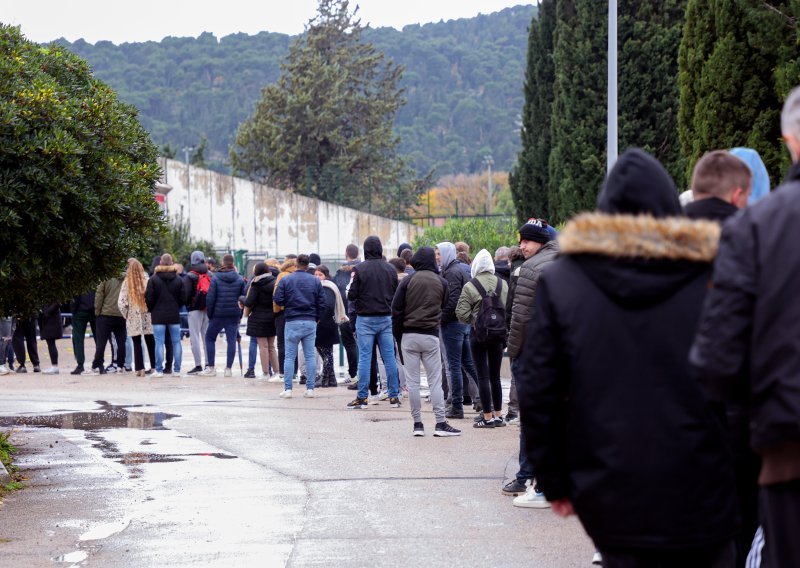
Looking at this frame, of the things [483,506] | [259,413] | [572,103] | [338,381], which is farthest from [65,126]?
[572,103]

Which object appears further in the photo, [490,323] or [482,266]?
[482,266]

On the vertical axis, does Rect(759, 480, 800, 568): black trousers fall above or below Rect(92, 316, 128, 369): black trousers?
above

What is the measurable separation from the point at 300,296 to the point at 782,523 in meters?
13.1

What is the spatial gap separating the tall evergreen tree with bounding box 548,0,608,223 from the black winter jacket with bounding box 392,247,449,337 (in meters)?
14.0

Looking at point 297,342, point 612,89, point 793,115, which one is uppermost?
point 612,89

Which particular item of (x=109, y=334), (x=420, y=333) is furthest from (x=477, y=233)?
(x=420, y=333)

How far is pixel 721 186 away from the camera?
4703mm

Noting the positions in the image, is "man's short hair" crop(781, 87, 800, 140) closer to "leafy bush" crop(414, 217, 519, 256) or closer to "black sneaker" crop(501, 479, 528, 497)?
"black sneaker" crop(501, 479, 528, 497)

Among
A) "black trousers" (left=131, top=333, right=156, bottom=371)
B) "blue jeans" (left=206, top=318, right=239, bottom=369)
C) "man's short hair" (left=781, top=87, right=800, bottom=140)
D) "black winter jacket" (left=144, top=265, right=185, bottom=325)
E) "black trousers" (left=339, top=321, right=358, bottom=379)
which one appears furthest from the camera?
"black trousers" (left=131, top=333, right=156, bottom=371)

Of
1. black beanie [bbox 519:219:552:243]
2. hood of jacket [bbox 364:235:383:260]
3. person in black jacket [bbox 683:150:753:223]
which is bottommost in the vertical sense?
hood of jacket [bbox 364:235:383:260]

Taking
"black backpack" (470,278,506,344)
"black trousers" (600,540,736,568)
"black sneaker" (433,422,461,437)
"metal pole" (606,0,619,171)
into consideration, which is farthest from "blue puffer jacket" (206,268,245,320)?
"black trousers" (600,540,736,568)

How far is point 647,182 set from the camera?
3.92m

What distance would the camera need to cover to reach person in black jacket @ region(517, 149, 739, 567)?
143 inches

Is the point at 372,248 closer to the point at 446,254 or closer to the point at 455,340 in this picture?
the point at 446,254
